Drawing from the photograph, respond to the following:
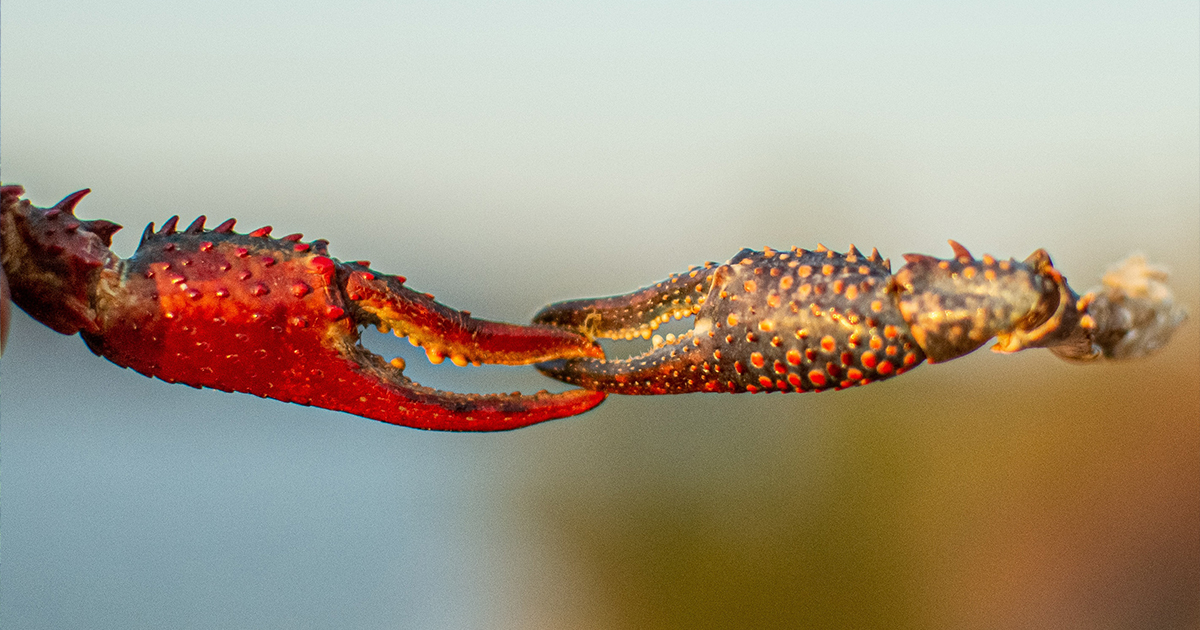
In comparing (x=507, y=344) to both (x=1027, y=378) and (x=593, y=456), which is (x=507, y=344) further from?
(x=593, y=456)

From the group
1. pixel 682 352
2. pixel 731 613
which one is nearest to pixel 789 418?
pixel 731 613

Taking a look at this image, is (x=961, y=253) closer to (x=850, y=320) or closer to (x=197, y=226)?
(x=850, y=320)

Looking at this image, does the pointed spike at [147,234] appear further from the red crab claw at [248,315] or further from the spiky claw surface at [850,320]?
the spiky claw surface at [850,320]

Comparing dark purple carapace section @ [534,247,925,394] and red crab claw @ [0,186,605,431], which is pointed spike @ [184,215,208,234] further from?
dark purple carapace section @ [534,247,925,394]

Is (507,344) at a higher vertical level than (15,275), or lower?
lower

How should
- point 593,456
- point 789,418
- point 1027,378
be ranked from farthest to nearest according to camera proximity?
point 593,456 < point 789,418 < point 1027,378
